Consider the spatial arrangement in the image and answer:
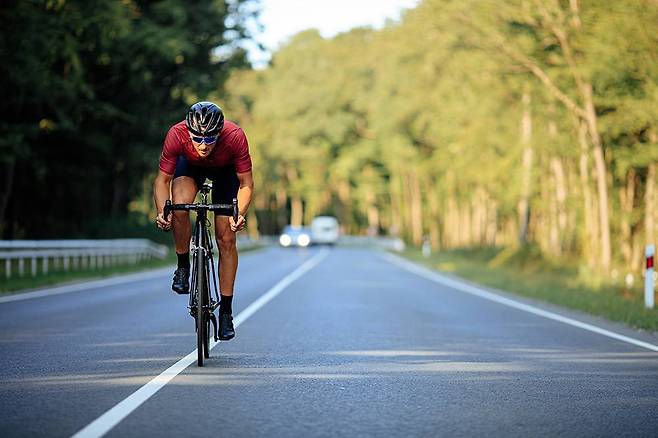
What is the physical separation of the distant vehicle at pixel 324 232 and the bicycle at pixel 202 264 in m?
69.6

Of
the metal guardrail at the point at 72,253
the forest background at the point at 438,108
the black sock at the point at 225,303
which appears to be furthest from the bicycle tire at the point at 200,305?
the forest background at the point at 438,108

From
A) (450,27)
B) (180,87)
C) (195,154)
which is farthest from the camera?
(180,87)

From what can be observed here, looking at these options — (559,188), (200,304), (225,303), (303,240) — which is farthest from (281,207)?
(200,304)

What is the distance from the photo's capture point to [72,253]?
26953 millimetres

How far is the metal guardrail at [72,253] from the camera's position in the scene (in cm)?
2340

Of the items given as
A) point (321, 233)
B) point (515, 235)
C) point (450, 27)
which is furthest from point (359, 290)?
point (321, 233)

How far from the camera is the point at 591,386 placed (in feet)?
25.7

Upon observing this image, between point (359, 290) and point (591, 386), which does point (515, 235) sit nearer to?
point (359, 290)

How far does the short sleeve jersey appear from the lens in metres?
8.31

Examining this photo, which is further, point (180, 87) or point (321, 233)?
point (321, 233)

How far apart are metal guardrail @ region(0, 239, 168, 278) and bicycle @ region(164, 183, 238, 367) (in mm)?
14100

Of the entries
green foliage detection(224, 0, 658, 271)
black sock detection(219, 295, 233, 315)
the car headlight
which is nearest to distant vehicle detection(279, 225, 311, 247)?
the car headlight

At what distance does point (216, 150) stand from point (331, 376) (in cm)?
210

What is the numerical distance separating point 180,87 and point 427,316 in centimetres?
2826
